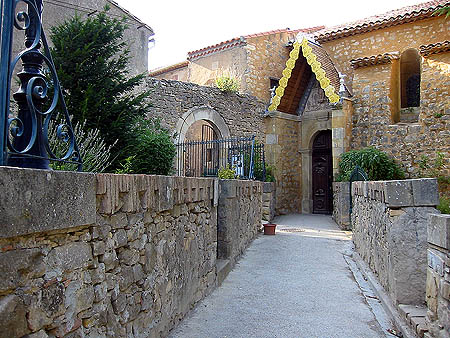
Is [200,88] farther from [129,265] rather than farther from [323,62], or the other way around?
[129,265]

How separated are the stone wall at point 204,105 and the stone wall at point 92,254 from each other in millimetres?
6485

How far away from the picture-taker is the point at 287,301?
465 centimetres

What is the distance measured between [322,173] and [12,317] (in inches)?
546

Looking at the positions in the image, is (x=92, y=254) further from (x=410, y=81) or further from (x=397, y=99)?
(x=410, y=81)

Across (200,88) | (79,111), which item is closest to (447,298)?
(79,111)

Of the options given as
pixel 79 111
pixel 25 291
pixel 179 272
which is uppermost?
pixel 79 111

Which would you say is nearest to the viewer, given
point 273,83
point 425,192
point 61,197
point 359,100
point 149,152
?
point 61,197

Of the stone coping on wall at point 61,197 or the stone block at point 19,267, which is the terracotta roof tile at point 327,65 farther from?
the stone block at point 19,267

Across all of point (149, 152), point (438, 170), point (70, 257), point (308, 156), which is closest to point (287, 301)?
point (149, 152)

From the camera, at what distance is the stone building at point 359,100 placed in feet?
38.4

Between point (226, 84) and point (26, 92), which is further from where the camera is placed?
point (226, 84)

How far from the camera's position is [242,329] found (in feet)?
12.3

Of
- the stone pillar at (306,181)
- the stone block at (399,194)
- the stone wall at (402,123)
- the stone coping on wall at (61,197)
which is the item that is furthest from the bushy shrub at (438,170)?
the stone coping on wall at (61,197)

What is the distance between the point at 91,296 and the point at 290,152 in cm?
1297
